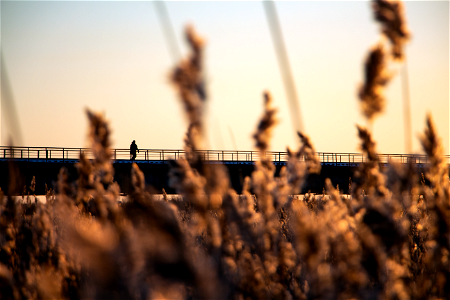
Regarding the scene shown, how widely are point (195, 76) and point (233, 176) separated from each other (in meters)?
31.5

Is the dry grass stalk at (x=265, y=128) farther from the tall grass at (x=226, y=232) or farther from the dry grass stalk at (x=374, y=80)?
the dry grass stalk at (x=374, y=80)

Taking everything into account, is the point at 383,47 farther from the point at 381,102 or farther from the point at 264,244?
the point at 264,244

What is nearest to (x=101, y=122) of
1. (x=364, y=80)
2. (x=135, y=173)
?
(x=135, y=173)

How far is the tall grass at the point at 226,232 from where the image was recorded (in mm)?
1288

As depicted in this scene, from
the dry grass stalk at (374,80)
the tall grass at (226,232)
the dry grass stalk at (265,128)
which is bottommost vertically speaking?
the tall grass at (226,232)

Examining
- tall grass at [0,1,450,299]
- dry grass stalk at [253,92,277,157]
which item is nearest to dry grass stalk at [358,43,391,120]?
tall grass at [0,1,450,299]

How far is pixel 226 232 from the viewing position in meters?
2.13

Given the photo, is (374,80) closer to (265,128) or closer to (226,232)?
(265,128)

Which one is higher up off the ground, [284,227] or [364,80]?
[364,80]

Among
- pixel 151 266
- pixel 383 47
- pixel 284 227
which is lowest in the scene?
pixel 284 227

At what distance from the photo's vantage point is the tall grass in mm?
1288

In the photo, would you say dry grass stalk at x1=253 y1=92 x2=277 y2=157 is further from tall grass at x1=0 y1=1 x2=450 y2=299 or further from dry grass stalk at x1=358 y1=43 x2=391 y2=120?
dry grass stalk at x1=358 y1=43 x2=391 y2=120

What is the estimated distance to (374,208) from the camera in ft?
6.70

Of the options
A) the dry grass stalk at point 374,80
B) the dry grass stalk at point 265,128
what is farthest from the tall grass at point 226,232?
the dry grass stalk at point 374,80
